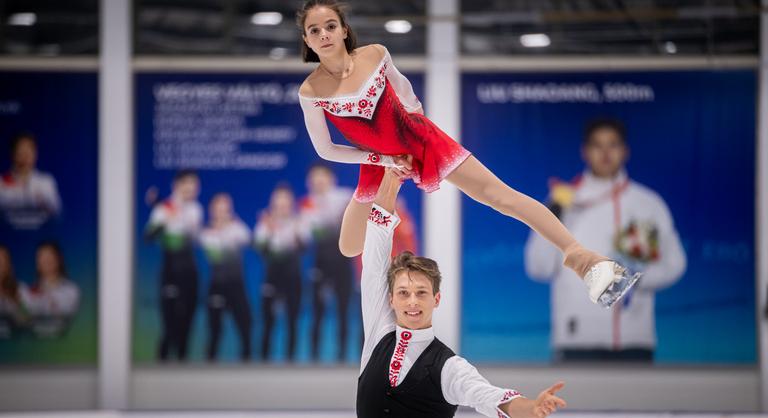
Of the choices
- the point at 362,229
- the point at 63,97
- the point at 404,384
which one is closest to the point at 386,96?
the point at 362,229

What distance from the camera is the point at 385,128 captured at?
12.1 ft

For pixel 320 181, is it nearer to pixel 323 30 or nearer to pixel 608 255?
pixel 608 255

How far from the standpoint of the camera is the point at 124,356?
9094mm

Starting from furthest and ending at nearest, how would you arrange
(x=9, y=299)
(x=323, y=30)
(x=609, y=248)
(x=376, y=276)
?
1. (x=9, y=299)
2. (x=609, y=248)
3. (x=376, y=276)
4. (x=323, y=30)

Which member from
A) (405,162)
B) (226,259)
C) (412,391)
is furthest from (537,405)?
(226,259)

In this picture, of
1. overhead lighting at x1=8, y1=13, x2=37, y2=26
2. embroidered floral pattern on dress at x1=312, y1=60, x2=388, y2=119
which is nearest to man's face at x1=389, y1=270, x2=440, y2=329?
embroidered floral pattern on dress at x1=312, y1=60, x2=388, y2=119

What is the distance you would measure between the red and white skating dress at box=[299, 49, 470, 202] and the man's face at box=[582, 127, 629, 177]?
213 inches

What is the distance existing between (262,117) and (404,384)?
5699mm

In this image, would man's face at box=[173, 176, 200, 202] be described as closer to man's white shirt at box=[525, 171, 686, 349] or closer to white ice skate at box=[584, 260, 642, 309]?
man's white shirt at box=[525, 171, 686, 349]

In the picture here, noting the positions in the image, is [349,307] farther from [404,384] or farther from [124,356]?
[404,384]

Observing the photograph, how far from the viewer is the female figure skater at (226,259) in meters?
9.00

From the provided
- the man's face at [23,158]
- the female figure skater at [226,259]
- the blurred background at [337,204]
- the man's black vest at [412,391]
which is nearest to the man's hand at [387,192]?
the man's black vest at [412,391]

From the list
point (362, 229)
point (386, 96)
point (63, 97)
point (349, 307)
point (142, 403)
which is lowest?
point (142, 403)

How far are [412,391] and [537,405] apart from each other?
1.98 ft
